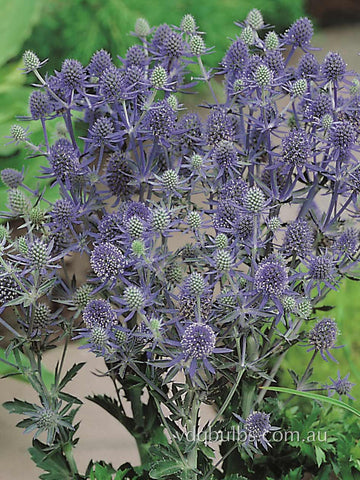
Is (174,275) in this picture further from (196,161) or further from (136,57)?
(136,57)

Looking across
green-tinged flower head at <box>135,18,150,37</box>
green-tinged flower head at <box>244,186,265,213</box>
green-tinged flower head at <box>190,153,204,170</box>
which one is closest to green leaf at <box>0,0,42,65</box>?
green-tinged flower head at <box>135,18,150,37</box>

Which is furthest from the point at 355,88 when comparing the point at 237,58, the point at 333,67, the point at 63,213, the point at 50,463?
the point at 50,463

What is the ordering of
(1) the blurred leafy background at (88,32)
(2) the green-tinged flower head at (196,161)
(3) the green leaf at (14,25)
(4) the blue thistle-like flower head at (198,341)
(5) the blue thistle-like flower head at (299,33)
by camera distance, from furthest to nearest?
(3) the green leaf at (14,25)
(1) the blurred leafy background at (88,32)
(5) the blue thistle-like flower head at (299,33)
(2) the green-tinged flower head at (196,161)
(4) the blue thistle-like flower head at (198,341)

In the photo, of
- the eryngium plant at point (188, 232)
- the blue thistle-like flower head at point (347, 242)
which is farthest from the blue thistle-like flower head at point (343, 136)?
the blue thistle-like flower head at point (347, 242)

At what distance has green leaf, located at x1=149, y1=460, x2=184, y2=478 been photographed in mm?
714

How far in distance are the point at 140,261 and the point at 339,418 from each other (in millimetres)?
548

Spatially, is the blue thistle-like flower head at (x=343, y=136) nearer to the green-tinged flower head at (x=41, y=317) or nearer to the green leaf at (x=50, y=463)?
the green-tinged flower head at (x=41, y=317)

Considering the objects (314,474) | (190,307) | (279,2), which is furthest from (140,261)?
(279,2)

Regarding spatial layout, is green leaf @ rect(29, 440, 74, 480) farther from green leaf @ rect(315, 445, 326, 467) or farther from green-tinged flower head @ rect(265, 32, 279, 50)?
green-tinged flower head @ rect(265, 32, 279, 50)

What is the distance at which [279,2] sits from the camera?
232 cm

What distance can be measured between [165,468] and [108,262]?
26 cm

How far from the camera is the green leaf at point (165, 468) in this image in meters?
0.71

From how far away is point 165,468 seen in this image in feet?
2.36

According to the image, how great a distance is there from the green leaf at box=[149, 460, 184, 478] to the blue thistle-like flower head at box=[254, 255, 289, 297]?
0.25 metres
